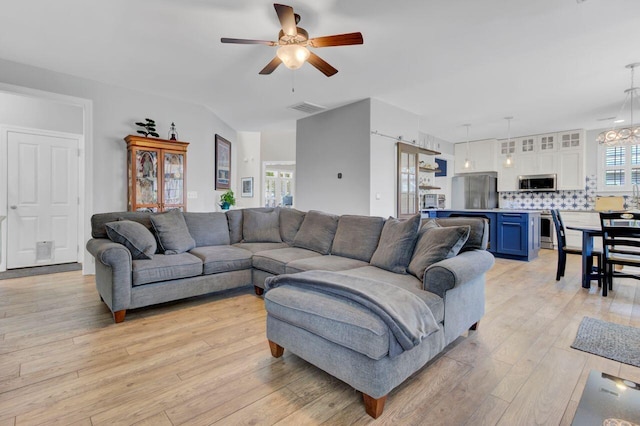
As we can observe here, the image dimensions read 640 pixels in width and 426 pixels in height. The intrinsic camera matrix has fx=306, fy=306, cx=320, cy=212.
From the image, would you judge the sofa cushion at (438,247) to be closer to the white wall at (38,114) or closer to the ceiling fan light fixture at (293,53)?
the ceiling fan light fixture at (293,53)

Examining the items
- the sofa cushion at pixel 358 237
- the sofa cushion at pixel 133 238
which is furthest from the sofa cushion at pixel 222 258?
the sofa cushion at pixel 358 237

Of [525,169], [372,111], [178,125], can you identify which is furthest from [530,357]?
[525,169]

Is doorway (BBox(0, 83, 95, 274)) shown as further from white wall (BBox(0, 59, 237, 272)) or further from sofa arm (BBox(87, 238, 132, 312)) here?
sofa arm (BBox(87, 238, 132, 312))

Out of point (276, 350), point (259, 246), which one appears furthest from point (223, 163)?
point (276, 350)

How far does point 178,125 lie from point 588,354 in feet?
18.6

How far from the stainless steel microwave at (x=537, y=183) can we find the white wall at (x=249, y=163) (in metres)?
6.91

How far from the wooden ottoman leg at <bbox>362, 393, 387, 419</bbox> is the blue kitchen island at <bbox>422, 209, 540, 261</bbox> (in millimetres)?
4127

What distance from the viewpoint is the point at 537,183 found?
727 cm

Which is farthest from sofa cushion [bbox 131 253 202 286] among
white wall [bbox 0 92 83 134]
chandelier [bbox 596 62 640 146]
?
chandelier [bbox 596 62 640 146]

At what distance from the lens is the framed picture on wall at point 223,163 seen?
19.7 feet

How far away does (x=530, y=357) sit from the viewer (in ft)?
6.75

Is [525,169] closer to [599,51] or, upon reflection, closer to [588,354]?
[599,51]

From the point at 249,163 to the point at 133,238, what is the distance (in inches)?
260

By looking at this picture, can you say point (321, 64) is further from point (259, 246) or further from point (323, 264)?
point (259, 246)
